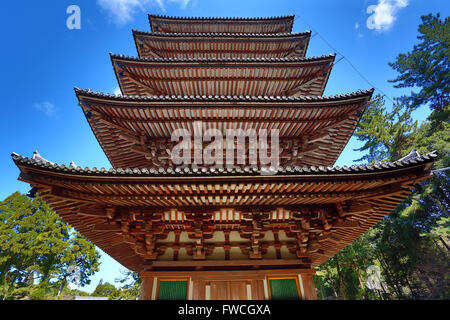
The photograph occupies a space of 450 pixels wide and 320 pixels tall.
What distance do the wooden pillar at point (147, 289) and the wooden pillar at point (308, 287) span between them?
383cm

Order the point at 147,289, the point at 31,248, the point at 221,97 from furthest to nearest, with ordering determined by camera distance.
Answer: the point at 31,248 → the point at 221,97 → the point at 147,289

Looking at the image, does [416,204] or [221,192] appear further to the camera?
[416,204]

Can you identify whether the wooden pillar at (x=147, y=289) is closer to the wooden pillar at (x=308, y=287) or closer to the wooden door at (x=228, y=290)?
the wooden door at (x=228, y=290)

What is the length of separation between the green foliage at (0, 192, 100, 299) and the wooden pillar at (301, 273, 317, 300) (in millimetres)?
26944

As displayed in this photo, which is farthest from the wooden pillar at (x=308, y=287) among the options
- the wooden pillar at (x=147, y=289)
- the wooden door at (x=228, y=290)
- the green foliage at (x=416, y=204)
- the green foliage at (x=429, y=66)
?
the green foliage at (x=429, y=66)

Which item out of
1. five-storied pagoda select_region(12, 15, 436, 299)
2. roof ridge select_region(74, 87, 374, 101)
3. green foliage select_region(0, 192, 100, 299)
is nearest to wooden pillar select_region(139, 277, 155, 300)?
five-storied pagoda select_region(12, 15, 436, 299)

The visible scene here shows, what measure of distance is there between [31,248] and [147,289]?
2497 centimetres

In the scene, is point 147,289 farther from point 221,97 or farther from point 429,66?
point 429,66

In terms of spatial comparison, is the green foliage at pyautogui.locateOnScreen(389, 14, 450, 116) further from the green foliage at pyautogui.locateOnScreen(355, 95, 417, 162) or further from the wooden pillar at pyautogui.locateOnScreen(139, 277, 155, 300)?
the wooden pillar at pyautogui.locateOnScreen(139, 277, 155, 300)

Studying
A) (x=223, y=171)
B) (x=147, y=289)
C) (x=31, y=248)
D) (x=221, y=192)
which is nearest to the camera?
(x=223, y=171)

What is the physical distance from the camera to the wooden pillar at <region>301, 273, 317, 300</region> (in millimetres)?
5305

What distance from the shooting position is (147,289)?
5320mm

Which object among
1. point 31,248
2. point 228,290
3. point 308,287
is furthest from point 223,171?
point 31,248
